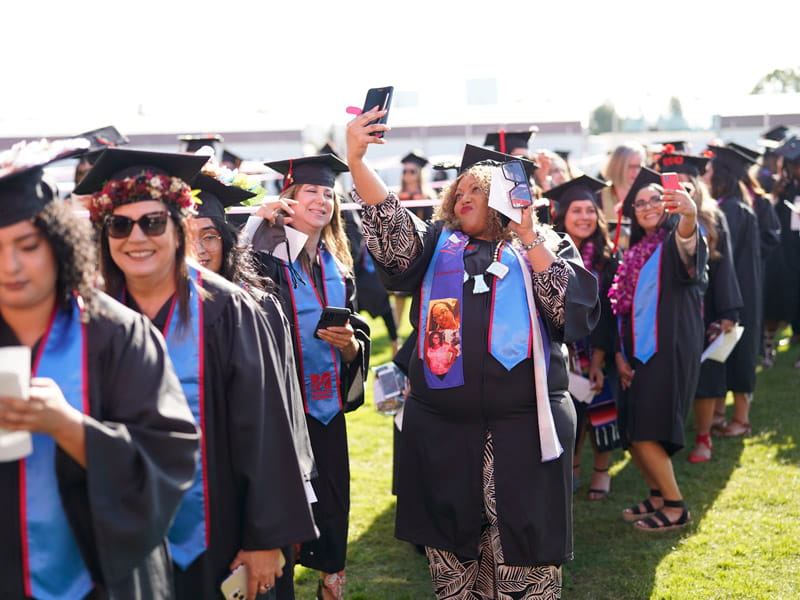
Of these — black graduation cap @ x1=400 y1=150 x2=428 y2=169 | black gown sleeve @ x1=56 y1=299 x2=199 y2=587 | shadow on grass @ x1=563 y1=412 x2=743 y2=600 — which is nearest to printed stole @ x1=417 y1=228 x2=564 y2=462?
shadow on grass @ x1=563 y1=412 x2=743 y2=600

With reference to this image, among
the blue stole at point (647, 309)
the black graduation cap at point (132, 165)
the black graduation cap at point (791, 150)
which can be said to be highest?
the black graduation cap at point (791, 150)

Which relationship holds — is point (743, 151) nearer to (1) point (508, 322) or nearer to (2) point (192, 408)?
(1) point (508, 322)

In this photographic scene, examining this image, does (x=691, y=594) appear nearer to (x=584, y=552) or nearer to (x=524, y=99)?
(x=584, y=552)

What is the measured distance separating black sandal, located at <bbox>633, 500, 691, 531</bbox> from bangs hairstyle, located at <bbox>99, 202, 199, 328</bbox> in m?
3.57

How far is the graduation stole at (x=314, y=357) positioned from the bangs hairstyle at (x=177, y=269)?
1.45 metres

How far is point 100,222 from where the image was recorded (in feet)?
8.91

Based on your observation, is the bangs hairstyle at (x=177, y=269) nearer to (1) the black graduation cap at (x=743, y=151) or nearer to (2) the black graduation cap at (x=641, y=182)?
(2) the black graduation cap at (x=641, y=182)

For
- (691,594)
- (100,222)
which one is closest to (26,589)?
(100,222)

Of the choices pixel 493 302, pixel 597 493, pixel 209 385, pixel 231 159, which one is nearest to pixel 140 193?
pixel 209 385

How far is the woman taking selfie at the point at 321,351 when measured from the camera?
164 inches

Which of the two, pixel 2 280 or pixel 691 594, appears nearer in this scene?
pixel 2 280

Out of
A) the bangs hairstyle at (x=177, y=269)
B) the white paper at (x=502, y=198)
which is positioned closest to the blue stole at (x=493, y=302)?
the white paper at (x=502, y=198)

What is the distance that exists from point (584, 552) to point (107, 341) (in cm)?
363

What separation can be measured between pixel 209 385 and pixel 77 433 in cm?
66
